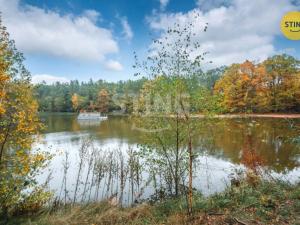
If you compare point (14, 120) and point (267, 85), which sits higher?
point (267, 85)

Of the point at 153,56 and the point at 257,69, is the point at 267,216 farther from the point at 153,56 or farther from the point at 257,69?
the point at 257,69

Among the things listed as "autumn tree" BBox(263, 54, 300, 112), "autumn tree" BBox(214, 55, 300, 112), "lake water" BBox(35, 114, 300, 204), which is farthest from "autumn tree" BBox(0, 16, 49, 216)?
"autumn tree" BBox(263, 54, 300, 112)

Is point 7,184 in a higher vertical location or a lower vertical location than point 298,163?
higher

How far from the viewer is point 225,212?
264 inches

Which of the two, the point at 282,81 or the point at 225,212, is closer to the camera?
the point at 225,212

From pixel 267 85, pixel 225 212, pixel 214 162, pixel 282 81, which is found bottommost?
pixel 214 162

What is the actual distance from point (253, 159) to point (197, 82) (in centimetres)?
960

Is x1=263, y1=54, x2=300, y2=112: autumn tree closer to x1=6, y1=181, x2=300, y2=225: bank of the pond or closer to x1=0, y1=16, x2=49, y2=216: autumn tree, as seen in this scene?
x1=6, y1=181, x2=300, y2=225: bank of the pond

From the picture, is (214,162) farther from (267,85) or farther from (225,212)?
(267,85)

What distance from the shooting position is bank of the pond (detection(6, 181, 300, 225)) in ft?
19.5

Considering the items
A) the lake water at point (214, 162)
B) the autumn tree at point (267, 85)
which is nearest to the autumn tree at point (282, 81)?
the autumn tree at point (267, 85)

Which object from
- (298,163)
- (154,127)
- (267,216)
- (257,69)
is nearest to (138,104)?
(154,127)

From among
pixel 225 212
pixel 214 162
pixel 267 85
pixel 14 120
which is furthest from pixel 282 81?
pixel 14 120

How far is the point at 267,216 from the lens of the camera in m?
5.92
